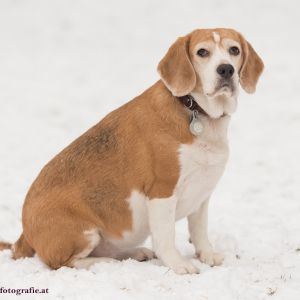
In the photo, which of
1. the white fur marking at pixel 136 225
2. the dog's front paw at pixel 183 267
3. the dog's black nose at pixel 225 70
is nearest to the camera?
the dog's black nose at pixel 225 70

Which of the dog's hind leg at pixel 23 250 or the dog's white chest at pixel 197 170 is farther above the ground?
the dog's white chest at pixel 197 170

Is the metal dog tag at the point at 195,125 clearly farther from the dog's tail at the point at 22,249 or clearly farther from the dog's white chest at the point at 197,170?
the dog's tail at the point at 22,249

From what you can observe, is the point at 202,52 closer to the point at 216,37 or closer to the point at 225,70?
the point at 216,37

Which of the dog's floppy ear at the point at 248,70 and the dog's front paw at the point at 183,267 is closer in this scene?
the dog's front paw at the point at 183,267

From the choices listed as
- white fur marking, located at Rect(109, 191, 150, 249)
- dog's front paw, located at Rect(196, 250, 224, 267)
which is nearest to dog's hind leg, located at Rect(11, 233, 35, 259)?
white fur marking, located at Rect(109, 191, 150, 249)

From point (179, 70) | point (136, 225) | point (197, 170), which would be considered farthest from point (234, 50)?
point (136, 225)

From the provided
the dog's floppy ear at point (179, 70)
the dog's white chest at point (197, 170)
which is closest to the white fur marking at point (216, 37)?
the dog's floppy ear at point (179, 70)

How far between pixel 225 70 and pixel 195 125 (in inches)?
18.4

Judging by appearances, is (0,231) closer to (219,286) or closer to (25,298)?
(25,298)

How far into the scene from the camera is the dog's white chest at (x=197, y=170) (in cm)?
476

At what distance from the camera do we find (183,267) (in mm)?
4879

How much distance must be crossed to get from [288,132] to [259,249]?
397 cm

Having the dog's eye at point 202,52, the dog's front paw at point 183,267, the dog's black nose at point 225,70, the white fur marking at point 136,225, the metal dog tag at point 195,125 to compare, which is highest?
the dog's eye at point 202,52

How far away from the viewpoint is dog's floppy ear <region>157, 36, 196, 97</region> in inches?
186
